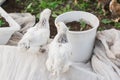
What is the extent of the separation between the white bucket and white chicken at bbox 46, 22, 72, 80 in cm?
17

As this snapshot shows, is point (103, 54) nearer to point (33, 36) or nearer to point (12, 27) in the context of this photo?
point (33, 36)

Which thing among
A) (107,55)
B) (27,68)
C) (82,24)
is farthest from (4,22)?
(107,55)

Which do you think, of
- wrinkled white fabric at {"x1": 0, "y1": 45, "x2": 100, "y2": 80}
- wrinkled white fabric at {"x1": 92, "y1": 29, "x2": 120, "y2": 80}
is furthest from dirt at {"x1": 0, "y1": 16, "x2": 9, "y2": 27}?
wrinkled white fabric at {"x1": 92, "y1": 29, "x2": 120, "y2": 80}

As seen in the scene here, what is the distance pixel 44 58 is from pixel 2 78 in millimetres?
306

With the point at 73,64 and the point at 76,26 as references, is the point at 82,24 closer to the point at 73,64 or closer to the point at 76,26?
the point at 76,26

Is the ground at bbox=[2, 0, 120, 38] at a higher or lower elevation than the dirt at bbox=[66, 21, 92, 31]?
lower

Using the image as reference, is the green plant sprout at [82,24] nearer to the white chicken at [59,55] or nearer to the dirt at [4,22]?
the white chicken at [59,55]

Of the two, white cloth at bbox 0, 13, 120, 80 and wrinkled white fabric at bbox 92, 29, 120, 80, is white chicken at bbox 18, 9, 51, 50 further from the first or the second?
wrinkled white fabric at bbox 92, 29, 120, 80

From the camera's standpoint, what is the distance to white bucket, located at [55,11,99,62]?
1802mm


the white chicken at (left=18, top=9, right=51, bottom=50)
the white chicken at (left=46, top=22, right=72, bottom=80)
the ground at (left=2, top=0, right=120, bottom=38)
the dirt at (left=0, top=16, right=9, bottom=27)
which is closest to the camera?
the white chicken at (left=46, top=22, right=72, bottom=80)

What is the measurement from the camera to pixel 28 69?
1815 mm

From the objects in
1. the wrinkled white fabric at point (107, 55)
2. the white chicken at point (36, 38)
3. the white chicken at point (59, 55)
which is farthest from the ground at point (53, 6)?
the white chicken at point (59, 55)

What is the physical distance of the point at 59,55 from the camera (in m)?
1.58

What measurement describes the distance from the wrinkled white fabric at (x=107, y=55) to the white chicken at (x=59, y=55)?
0.94 ft
